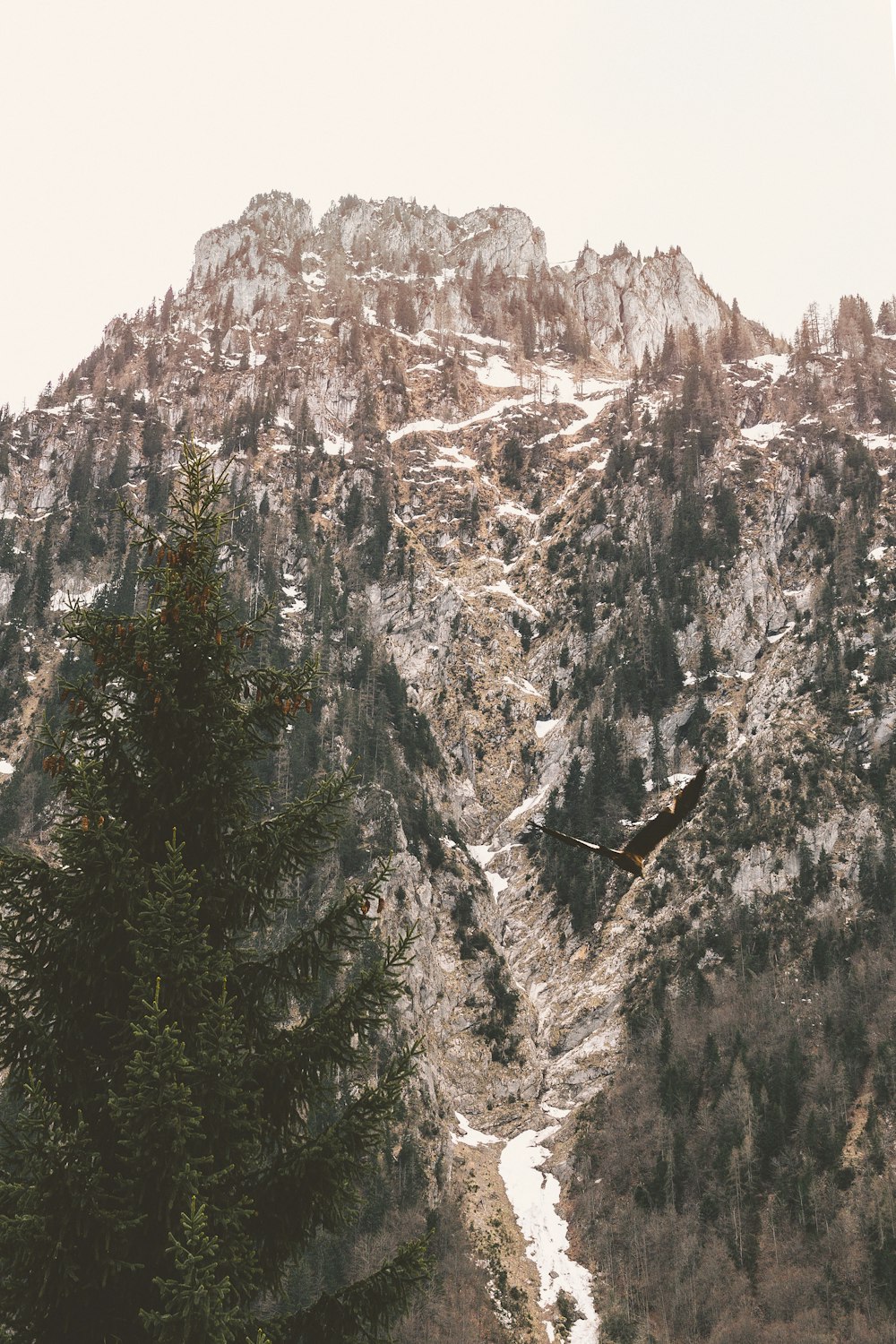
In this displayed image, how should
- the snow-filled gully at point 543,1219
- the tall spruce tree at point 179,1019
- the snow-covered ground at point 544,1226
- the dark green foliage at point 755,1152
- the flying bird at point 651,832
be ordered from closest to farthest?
1. the flying bird at point 651,832
2. the tall spruce tree at point 179,1019
3. the dark green foliage at point 755,1152
4. the snow-filled gully at point 543,1219
5. the snow-covered ground at point 544,1226

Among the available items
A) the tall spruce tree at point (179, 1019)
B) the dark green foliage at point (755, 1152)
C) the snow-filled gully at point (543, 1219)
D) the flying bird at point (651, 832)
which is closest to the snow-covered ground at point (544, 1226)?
→ the snow-filled gully at point (543, 1219)

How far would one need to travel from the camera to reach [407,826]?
17538cm

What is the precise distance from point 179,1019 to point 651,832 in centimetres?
472

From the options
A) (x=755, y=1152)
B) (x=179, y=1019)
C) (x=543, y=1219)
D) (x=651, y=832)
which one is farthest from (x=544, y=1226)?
(x=651, y=832)

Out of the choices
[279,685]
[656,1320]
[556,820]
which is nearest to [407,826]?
[556,820]

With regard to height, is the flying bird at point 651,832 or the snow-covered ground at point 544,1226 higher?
the flying bird at point 651,832

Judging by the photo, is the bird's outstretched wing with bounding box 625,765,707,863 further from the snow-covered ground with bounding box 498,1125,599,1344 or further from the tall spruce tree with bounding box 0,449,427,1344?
the snow-covered ground with bounding box 498,1125,599,1344

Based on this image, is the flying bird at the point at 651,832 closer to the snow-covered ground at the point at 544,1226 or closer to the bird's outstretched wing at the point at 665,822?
the bird's outstretched wing at the point at 665,822

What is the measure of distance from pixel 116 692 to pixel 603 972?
17040 centimetres

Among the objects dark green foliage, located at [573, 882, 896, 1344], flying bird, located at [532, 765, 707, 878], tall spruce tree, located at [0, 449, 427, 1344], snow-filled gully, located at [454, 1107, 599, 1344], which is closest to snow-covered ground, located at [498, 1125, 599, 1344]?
snow-filled gully, located at [454, 1107, 599, 1344]

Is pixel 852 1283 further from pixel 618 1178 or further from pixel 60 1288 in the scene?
pixel 60 1288

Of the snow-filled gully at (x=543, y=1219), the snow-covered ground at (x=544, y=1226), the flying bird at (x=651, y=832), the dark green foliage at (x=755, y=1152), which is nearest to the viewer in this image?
the flying bird at (x=651, y=832)

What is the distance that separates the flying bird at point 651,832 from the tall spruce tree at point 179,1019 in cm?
231

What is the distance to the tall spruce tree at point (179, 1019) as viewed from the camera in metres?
7.95
